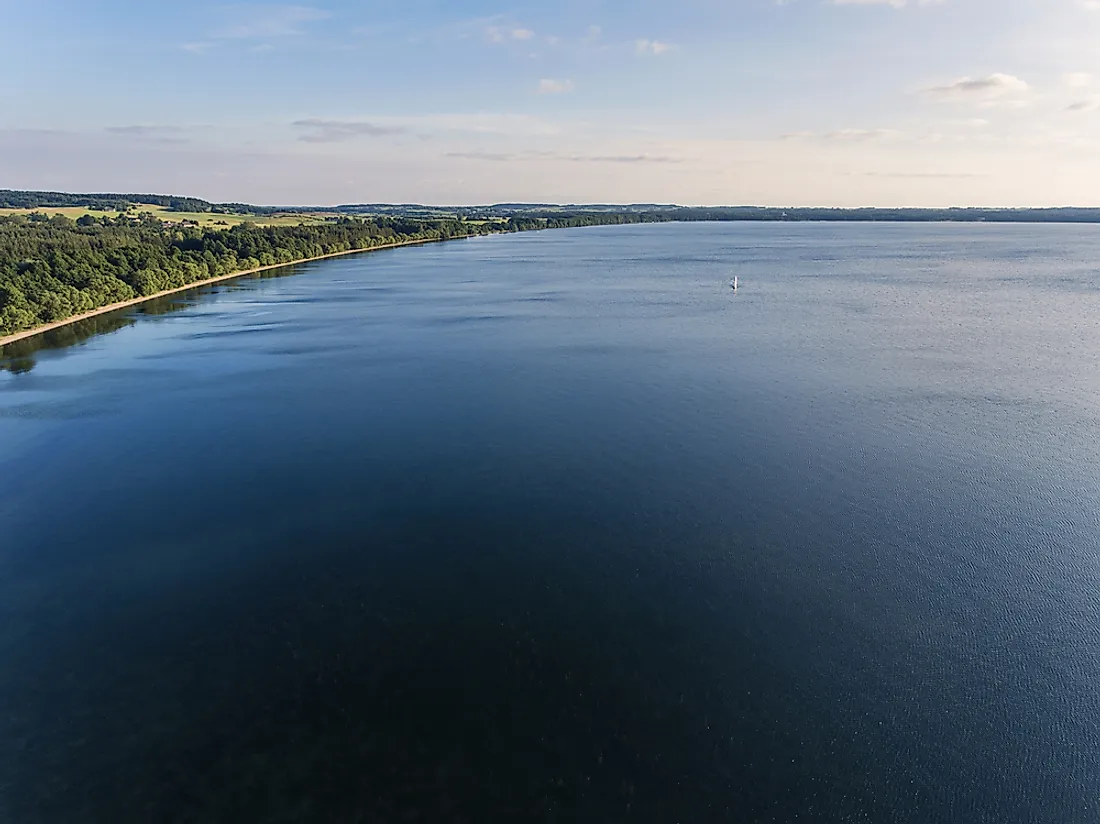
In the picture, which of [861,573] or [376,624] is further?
[861,573]

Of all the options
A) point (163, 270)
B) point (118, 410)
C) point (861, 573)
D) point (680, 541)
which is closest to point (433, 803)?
point (680, 541)

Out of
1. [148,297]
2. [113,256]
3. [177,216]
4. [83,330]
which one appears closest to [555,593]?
[83,330]

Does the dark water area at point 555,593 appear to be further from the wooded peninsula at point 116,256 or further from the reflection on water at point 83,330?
the wooded peninsula at point 116,256

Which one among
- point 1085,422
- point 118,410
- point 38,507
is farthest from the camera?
point 118,410

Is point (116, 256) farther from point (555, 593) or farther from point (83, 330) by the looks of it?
point (555, 593)

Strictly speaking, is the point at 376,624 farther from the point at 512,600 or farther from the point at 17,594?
the point at 17,594

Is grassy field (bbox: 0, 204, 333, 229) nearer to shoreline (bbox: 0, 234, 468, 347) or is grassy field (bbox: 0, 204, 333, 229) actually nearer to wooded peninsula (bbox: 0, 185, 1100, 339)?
wooded peninsula (bbox: 0, 185, 1100, 339)

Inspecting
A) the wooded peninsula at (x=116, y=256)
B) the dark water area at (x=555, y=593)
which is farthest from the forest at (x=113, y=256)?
the dark water area at (x=555, y=593)
